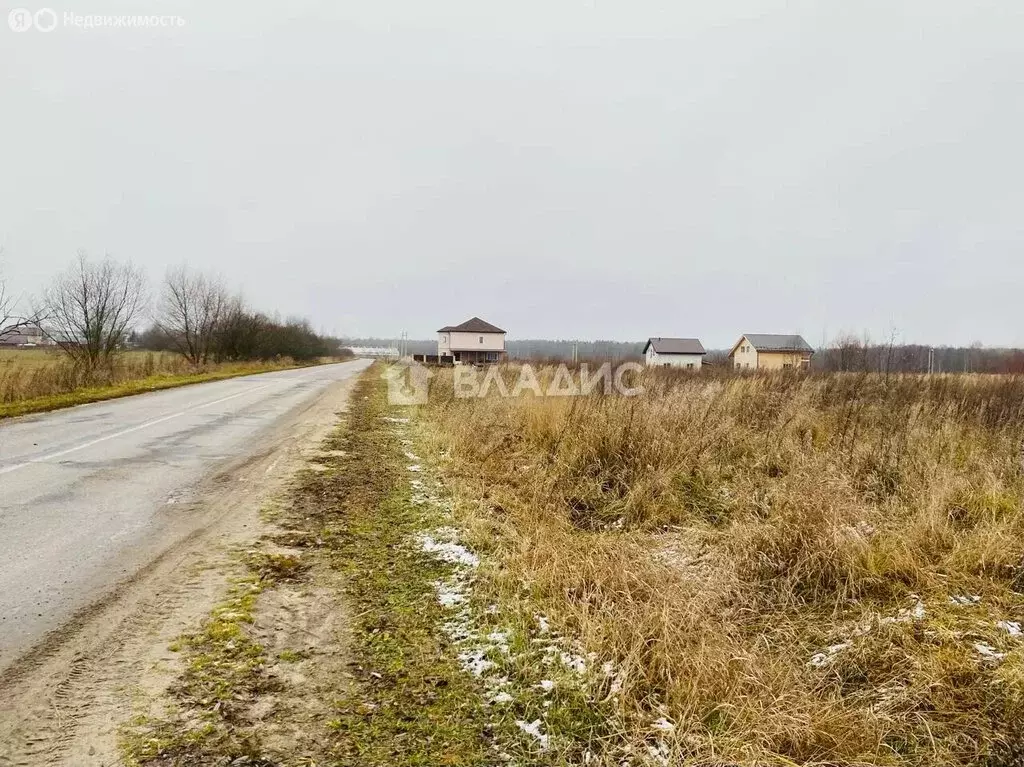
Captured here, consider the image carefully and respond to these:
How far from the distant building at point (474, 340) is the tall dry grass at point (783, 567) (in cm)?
6259

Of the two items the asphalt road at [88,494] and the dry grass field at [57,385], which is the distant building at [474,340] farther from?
the asphalt road at [88,494]

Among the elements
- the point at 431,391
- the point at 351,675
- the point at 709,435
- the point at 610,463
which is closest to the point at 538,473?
the point at 610,463

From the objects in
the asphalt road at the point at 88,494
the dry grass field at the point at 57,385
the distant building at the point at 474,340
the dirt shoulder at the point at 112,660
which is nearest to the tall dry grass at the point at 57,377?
the dry grass field at the point at 57,385

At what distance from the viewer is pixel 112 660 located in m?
2.58

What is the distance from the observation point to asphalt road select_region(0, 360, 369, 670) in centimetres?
331

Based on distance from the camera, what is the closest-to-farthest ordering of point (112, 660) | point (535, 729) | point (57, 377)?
point (535, 729) < point (112, 660) < point (57, 377)

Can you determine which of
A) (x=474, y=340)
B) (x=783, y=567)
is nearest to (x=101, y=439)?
(x=783, y=567)

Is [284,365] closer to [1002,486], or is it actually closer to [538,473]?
[538,473]

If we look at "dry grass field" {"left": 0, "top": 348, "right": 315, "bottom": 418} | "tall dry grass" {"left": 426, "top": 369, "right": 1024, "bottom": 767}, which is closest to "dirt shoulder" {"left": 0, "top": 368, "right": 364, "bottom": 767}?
"tall dry grass" {"left": 426, "top": 369, "right": 1024, "bottom": 767}

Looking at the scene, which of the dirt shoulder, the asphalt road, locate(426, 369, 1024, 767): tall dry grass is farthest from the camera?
the asphalt road

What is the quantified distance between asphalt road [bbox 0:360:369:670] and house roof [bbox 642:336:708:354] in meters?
58.5

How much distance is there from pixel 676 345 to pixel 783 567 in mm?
65930

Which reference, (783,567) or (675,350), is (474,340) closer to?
(675,350)

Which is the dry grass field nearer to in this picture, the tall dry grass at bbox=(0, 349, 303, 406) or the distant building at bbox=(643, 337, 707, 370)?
the tall dry grass at bbox=(0, 349, 303, 406)
